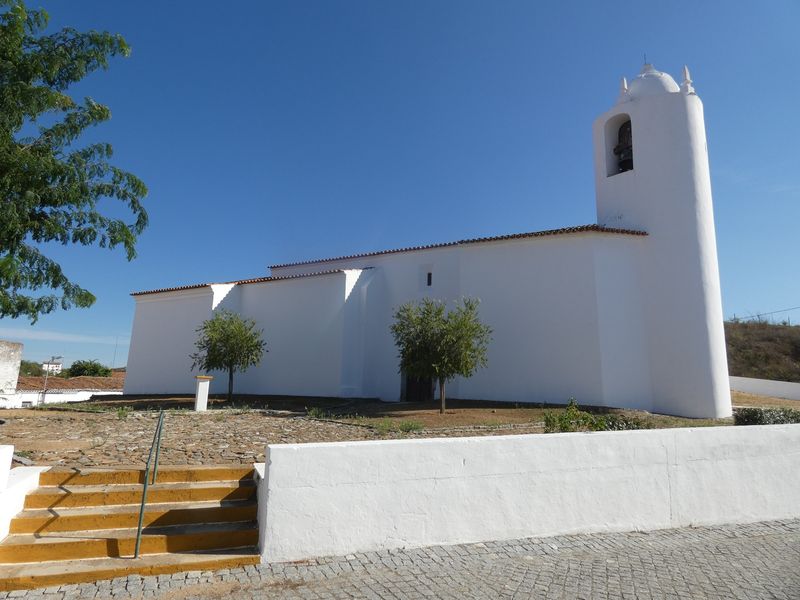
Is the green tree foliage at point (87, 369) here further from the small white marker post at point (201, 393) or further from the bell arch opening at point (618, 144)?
the bell arch opening at point (618, 144)

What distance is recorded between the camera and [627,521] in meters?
5.95

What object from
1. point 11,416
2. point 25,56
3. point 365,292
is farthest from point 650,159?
point 11,416

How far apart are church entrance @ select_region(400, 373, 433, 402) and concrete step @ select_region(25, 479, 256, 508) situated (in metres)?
13.5

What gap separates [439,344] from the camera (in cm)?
1380

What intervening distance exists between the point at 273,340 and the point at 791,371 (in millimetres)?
31225

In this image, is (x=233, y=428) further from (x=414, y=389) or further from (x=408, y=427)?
(x=414, y=389)

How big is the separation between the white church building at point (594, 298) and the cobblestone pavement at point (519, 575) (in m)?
10.1

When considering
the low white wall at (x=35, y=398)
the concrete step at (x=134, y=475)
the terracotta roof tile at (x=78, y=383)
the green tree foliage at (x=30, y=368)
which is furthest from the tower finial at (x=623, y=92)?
the green tree foliage at (x=30, y=368)

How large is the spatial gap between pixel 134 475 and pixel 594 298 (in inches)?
555

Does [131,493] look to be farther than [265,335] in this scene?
No

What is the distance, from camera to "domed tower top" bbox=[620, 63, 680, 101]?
17375 millimetres

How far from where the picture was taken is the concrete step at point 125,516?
184 inches

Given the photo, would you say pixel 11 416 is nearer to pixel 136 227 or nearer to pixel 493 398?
pixel 136 227

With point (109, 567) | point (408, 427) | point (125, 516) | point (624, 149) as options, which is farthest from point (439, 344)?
point (624, 149)
